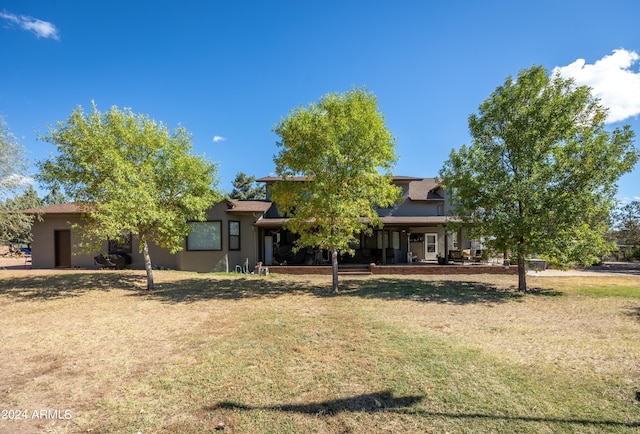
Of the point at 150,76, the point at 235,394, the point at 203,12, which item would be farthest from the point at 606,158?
the point at 150,76

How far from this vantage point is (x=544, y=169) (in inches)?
449

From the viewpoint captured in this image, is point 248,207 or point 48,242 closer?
point 48,242

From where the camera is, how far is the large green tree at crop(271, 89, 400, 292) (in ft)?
38.7

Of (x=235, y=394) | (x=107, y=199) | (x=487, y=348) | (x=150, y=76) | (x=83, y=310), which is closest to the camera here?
(x=235, y=394)

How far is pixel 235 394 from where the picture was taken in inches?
168


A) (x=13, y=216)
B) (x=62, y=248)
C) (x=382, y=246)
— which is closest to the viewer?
(x=13, y=216)

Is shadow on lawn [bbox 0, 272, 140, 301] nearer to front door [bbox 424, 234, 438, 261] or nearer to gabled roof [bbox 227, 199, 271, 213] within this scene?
gabled roof [bbox 227, 199, 271, 213]

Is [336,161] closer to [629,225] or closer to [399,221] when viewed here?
[399,221]

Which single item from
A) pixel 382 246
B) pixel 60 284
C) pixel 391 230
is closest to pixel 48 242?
pixel 60 284

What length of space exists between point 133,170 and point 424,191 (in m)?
17.7

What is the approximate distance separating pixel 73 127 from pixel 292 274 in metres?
11.8

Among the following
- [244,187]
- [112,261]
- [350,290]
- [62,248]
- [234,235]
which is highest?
[244,187]

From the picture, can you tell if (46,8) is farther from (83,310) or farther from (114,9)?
(83,310)

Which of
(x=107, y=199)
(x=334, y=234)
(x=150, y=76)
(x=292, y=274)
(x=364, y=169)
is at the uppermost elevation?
(x=150, y=76)
